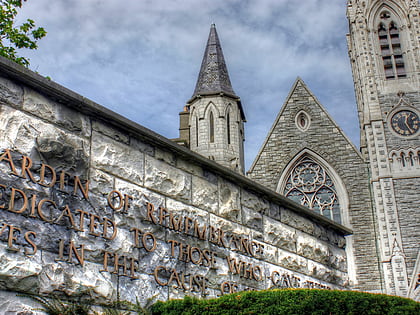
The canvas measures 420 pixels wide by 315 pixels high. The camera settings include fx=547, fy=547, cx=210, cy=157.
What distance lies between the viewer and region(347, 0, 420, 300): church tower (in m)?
20.5

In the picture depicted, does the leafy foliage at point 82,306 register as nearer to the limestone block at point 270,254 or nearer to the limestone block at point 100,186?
the limestone block at point 100,186

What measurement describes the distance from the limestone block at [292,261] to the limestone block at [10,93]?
3834mm

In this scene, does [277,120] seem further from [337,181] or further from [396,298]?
[396,298]

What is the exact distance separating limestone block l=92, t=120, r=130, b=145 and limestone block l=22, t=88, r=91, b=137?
0.30ft

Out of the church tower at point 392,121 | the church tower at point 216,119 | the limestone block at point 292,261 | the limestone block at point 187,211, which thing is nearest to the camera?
the limestone block at point 187,211

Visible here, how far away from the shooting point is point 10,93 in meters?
4.07

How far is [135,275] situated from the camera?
4.67 metres

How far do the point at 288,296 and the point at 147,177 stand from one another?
5.41ft

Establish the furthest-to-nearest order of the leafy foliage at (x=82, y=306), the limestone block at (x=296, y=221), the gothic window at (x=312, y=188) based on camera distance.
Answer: the gothic window at (x=312, y=188) < the limestone block at (x=296, y=221) < the leafy foliage at (x=82, y=306)

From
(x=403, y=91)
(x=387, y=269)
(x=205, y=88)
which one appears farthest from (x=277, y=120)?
(x=387, y=269)

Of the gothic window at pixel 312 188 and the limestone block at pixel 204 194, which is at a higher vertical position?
the gothic window at pixel 312 188

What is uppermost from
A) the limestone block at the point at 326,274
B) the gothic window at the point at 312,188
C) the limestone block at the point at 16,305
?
the gothic window at the point at 312,188

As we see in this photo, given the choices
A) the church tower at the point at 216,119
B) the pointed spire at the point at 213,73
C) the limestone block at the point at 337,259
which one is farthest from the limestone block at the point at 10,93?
the pointed spire at the point at 213,73

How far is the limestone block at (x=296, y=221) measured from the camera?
705 centimetres
